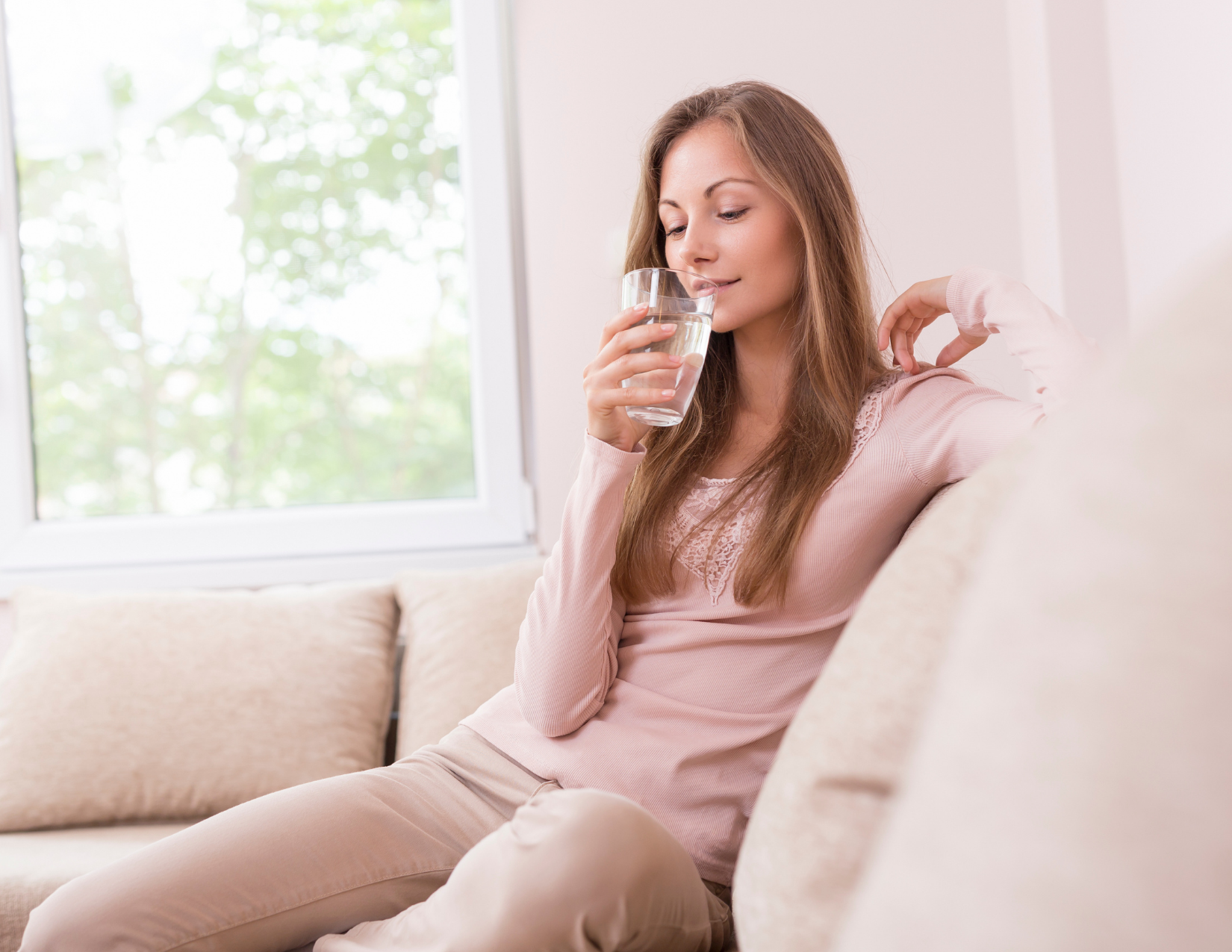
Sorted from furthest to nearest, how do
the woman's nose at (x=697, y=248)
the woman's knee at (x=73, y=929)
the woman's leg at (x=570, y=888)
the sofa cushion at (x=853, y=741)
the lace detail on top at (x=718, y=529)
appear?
1. the woman's nose at (x=697, y=248)
2. the lace detail on top at (x=718, y=529)
3. the woman's knee at (x=73, y=929)
4. the woman's leg at (x=570, y=888)
5. the sofa cushion at (x=853, y=741)

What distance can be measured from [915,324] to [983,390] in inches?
6.3

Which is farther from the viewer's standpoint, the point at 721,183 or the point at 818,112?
the point at 818,112

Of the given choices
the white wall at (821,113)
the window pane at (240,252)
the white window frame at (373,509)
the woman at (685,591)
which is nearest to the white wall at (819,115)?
the white wall at (821,113)

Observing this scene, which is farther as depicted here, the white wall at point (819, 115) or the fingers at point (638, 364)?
the white wall at point (819, 115)

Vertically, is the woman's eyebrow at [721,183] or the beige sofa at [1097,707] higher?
the woman's eyebrow at [721,183]

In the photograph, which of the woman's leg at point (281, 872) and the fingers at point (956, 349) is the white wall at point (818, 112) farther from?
the woman's leg at point (281, 872)

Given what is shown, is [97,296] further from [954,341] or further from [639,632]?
[954,341]

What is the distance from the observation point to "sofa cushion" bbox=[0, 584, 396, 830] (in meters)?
1.76

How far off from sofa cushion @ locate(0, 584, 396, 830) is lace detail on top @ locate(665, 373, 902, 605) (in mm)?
894

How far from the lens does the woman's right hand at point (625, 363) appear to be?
1111 mm

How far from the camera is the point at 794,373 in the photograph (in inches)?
55.3

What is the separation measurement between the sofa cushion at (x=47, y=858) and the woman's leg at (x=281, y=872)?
36 cm

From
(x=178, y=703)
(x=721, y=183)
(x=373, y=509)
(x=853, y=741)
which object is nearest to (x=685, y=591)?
(x=721, y=183)

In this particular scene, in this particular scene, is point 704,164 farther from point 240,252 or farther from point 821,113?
point 240,252
